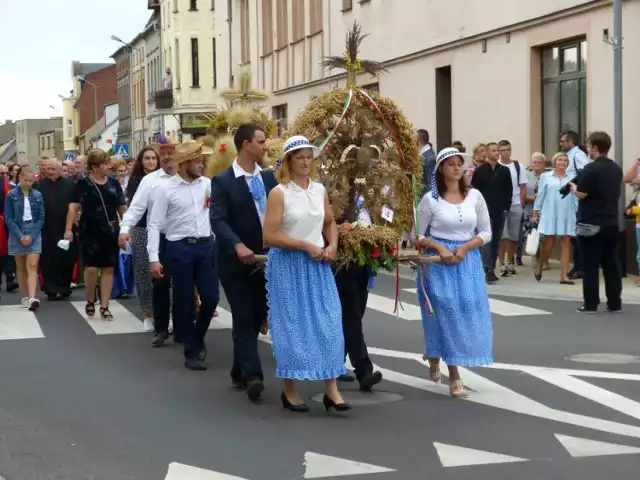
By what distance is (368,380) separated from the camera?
30.1 feet

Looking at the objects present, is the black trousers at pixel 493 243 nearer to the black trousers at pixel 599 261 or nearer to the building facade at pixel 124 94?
the black trousers at pixel 599 261

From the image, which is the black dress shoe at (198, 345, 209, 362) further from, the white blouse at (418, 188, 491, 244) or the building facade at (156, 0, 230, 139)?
the building facade at (156, 0, 230, 139)

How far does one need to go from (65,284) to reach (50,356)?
554 cm

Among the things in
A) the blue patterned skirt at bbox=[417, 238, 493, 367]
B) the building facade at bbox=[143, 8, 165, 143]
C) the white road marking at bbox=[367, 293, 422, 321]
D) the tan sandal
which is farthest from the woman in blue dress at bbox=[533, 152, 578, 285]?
the building facade at bbox=[143, 8, 165, 143]

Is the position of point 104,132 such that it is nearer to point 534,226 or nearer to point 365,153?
point 534,226

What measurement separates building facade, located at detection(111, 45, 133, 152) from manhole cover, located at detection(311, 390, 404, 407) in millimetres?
80065

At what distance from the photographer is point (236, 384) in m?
9.57

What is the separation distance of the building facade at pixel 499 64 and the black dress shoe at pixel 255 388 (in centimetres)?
1078

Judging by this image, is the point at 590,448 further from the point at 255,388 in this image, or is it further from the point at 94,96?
the point at 94,96

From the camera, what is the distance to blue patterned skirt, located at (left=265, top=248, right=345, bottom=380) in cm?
823

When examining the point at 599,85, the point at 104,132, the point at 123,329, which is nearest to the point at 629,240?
the point at 599,85

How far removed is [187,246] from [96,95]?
108937mm

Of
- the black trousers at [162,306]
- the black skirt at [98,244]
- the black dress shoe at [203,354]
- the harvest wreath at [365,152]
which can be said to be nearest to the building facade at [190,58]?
the black skirt at [98,244]

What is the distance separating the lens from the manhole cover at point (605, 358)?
10391 mm
